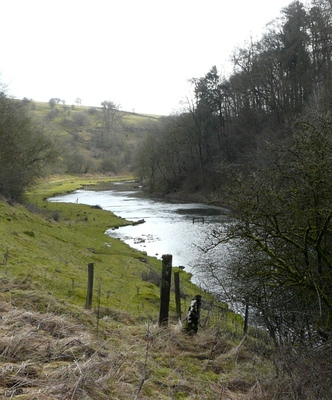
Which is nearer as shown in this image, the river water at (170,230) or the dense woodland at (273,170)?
the dense woodland at (273,170)

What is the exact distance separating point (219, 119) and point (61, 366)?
6407 cm

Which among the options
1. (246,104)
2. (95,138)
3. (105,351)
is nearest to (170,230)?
(105,351)

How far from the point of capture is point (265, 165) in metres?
16.2

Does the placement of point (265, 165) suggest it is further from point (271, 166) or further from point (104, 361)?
point (104, 361)

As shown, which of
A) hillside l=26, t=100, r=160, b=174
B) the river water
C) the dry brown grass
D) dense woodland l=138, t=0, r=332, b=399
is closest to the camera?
the dry brown grass

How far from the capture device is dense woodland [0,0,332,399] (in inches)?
312

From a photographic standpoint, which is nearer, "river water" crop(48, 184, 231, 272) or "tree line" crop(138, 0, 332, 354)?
"tree line" crop(138, 0, 332, 354)

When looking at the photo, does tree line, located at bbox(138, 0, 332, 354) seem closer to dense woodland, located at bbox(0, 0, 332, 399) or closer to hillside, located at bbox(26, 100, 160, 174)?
dense woodland, located at bbox(0, 0, 332, 399)

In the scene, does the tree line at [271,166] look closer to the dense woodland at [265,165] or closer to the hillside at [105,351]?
the dense woodland at [265,165]

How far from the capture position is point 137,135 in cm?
18775

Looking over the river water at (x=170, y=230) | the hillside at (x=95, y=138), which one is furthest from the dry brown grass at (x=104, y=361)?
the hillside at (x=95, y=138)

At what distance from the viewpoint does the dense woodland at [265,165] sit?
7914 millimetres

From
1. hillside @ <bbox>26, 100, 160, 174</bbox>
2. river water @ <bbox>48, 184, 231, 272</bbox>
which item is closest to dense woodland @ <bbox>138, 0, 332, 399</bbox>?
river water @ <bbox>48, 184, 231, 272</bbox>

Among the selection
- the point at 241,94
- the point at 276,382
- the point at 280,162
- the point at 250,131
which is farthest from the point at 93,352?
the point at 241,94
